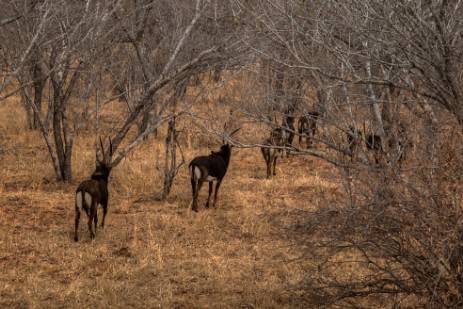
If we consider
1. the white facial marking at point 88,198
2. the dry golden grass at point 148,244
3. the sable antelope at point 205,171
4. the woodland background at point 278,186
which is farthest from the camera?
the sable antelope at point 205,171

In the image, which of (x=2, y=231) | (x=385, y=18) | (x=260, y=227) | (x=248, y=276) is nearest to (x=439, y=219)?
(x=385, y=18)

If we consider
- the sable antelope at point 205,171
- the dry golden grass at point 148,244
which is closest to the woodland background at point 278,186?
the dry golden grass at point 148,244

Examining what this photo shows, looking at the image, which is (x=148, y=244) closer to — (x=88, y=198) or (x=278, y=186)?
(x=88, y=198)

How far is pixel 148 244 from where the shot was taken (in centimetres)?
991

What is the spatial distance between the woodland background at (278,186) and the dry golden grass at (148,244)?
36 millimetres

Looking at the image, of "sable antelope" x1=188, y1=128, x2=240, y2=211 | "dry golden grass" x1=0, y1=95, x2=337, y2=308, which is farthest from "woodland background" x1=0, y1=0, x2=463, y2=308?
"sable antelope" x1=188, y1=128, x2=240, y2=211

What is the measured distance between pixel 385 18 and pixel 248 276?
4107mm

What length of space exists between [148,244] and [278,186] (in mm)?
5156

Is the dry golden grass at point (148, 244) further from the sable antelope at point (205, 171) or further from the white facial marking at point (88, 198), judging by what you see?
the white facial marking at point (88, 198)

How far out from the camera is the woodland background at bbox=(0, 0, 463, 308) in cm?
562

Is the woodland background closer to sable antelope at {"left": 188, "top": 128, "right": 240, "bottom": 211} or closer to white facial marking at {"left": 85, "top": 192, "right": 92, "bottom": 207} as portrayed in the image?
sable antelope at {"left": 188, "top": 128, "right": 240, "bottom": 211}

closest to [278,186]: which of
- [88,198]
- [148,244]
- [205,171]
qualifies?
[205,171]

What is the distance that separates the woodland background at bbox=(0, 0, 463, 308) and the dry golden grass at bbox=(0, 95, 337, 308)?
4 cm

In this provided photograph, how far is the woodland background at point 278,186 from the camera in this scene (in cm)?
562
